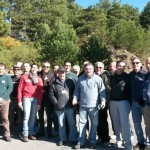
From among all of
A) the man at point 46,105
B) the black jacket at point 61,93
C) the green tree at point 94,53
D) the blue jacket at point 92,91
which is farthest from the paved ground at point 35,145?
the green tree at point 94,53

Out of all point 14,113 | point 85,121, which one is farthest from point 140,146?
point 14,113

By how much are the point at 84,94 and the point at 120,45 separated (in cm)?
4137

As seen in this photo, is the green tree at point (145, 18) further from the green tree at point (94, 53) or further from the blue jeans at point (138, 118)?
the blue jeans at point (138, 118)

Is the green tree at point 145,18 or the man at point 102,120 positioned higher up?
the green tree at point 145,18

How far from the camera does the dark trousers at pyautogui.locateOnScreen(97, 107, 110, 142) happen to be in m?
7.75

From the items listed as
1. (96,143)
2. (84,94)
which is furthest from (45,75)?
(96,143)

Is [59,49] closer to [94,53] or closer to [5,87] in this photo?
[94,53]

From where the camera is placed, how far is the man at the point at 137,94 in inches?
270

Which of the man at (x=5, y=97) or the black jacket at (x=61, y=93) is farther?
the man at (x=5, y=97)

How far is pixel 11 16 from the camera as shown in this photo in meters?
46.1

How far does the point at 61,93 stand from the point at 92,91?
775 millimetres

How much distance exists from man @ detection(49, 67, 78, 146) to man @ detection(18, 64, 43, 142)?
1.68 ft

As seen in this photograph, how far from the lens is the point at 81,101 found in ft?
24.5

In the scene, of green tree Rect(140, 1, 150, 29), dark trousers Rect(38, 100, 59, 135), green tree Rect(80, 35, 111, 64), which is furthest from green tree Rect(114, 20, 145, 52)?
dark trousers Rect(38, 100, 59, 135)
